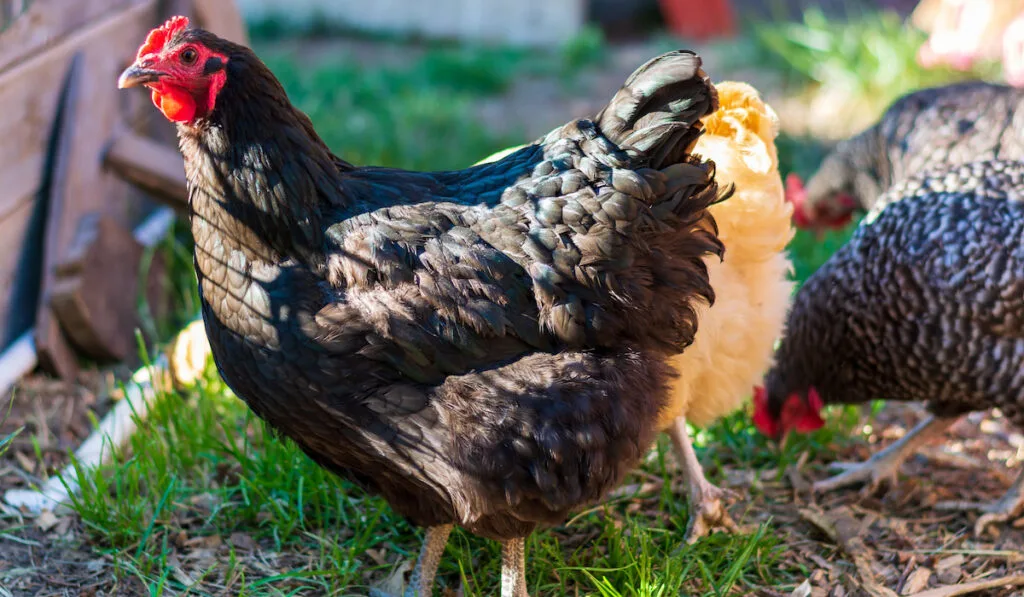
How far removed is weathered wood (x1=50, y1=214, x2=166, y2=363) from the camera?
3.46 metres

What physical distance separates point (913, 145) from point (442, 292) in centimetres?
263

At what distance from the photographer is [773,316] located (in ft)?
9.21

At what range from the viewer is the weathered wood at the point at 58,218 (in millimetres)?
3441

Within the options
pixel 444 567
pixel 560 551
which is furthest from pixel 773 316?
pixel 444 567

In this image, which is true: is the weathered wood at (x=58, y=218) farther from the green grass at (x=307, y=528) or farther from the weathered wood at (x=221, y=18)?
the weathered wood at (x=221, y=18)

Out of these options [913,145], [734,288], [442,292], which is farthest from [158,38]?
[913,145]

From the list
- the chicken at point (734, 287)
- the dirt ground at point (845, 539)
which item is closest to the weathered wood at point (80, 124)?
the dirt ground at point (845, 539)

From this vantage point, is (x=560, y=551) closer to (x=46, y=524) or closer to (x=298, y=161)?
(x=298, y=161)

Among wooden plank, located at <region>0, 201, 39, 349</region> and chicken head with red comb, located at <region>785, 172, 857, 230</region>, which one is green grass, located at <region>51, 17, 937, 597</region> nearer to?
wooden plank, located at <region>0, 201, 39, 349</region>

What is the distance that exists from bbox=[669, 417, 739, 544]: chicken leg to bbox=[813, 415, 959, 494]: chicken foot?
0.48m

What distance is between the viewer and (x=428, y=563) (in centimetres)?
254

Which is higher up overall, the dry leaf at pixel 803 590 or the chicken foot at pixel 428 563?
the chicken foot at pixel 428 563

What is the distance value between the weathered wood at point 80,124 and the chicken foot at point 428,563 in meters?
1.94

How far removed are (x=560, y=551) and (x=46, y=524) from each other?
1.52m
